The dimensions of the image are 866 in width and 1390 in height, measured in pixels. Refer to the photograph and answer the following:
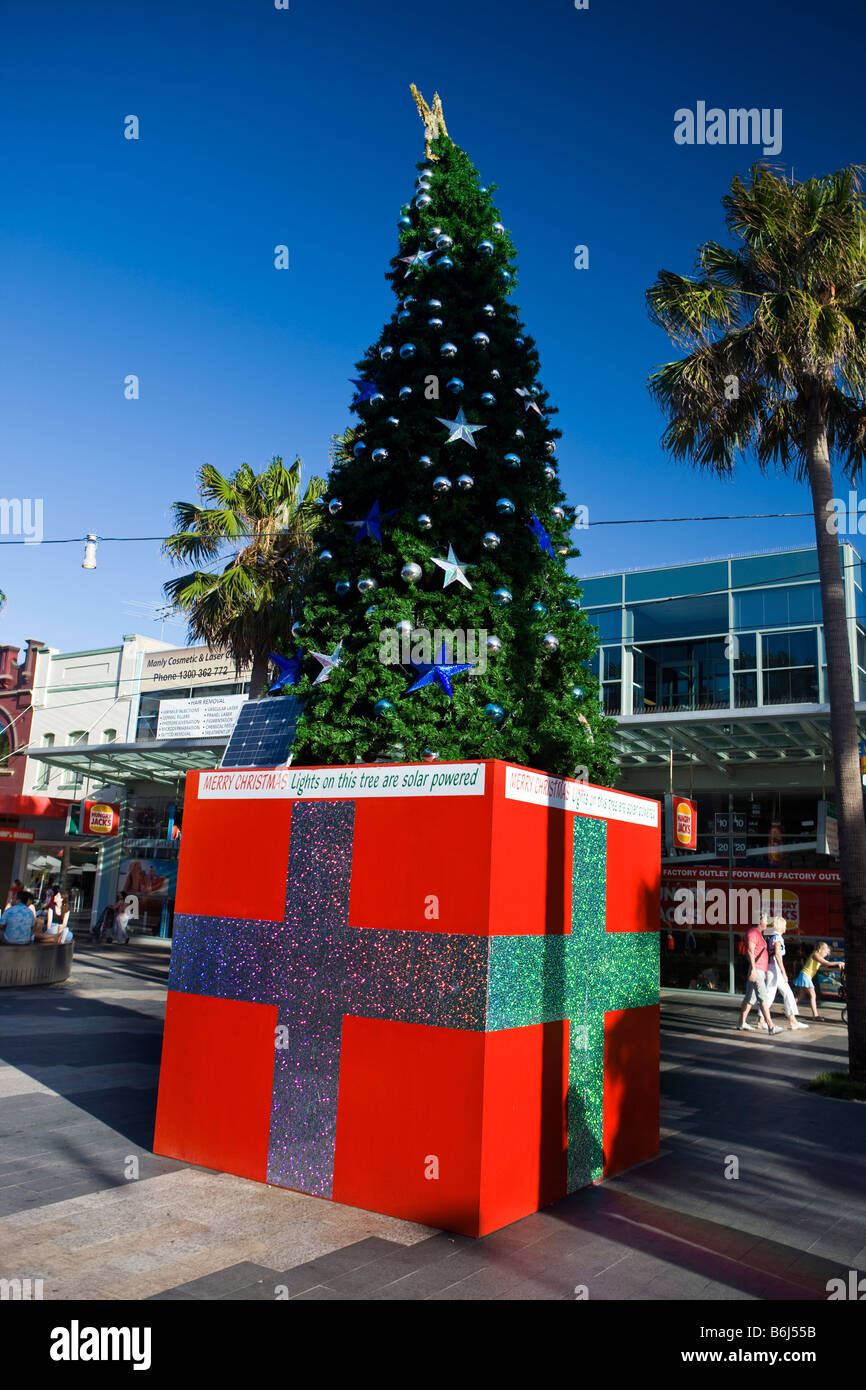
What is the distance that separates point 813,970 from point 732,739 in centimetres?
449

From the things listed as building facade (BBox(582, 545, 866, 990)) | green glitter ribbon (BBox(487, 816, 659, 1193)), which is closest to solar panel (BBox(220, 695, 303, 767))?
green glitter ribbon (BBox(487, 816, 659, 1193))

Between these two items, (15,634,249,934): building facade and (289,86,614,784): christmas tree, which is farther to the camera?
(15,634,249,934): building facade

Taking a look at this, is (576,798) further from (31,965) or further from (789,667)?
(789,667)

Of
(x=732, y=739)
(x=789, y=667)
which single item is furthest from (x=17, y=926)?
(x=789, y=667)

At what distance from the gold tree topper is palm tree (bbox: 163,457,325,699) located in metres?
6.64

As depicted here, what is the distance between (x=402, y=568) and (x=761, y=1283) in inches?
191

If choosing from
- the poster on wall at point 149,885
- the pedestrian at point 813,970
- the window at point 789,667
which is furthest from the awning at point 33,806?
the pedestrian at point 813,970

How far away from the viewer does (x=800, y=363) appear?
37.6 feet

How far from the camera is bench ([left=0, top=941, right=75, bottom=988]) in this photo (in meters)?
16.6

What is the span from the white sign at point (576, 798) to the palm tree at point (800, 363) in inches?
174

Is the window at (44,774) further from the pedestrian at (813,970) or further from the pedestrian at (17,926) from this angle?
the pedestrian at (813,970)

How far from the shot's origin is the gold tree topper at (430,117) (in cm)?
830

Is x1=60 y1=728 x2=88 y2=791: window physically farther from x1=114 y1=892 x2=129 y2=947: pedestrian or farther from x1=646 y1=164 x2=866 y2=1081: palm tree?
x1=646 y1=164 x2=866 y2=1081: palm tree

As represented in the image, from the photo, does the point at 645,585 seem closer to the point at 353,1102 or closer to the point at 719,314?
the point at 719,314
